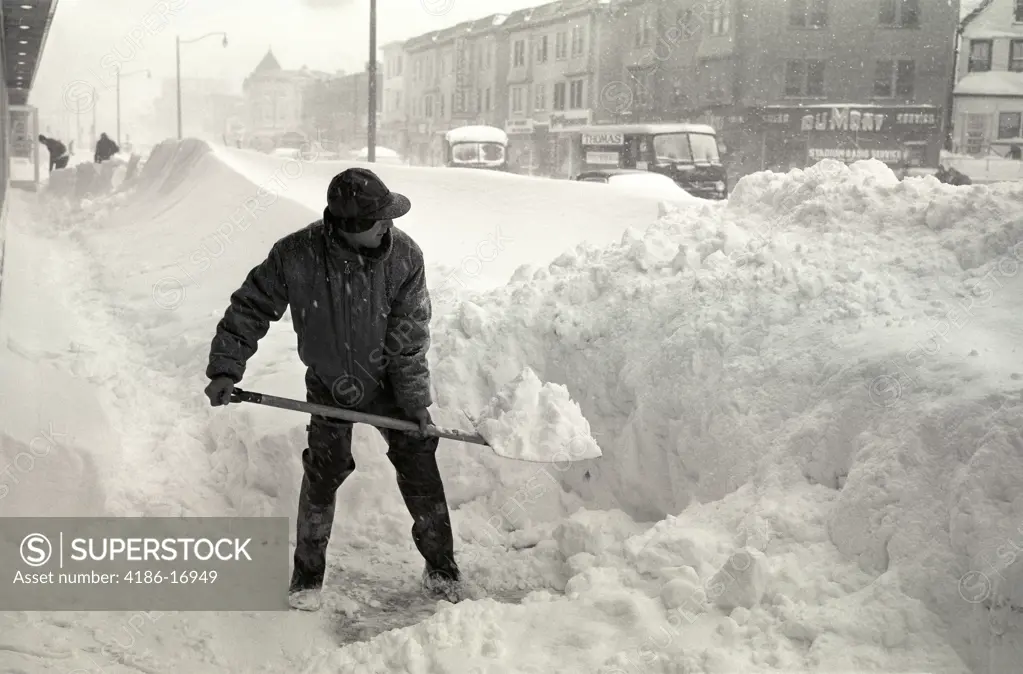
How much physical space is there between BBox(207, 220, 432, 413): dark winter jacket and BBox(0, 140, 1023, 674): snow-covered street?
0.91 meters

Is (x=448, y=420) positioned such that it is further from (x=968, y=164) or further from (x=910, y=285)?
(x=968, y=164)

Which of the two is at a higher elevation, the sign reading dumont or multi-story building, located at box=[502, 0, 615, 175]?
multi-story building, located at box=[502, 0, 615, 175]

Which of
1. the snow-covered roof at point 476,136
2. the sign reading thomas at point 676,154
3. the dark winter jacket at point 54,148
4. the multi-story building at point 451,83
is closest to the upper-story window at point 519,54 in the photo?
the multi-story building at point 451,83

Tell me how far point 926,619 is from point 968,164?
24.1 m

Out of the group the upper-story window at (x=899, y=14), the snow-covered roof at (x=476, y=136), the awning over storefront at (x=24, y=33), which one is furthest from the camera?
the upper-story window at (x=899, y=14)

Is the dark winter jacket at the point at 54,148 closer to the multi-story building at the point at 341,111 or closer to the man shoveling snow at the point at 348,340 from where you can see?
the multi-story building at the point at 341,111

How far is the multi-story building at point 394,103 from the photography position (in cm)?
4181

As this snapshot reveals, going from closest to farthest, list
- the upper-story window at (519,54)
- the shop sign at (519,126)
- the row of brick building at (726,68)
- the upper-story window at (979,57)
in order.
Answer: the upper-story window at (979,57) → the row of brick building at (726,68) → the shop sign at (519,126) → the upper-story window at (519,54)

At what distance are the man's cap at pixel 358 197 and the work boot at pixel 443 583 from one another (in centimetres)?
145

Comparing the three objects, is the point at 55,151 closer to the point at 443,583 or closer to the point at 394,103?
the point at 394,103

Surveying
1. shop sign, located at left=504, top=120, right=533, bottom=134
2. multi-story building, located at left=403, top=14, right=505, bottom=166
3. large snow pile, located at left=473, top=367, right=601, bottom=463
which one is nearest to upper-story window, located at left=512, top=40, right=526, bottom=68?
multi-story building, located at left=403, top=14, right=505, bottom=166

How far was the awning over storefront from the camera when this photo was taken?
9.99m

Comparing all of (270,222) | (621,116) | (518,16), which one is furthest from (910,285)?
(518,16)

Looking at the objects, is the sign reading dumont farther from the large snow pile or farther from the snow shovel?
the large snow pile
